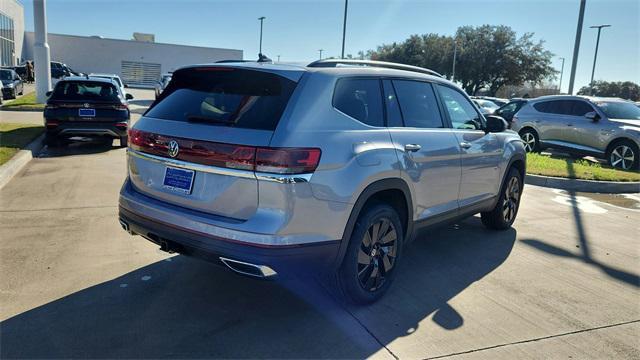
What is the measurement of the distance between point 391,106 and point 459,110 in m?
1.32

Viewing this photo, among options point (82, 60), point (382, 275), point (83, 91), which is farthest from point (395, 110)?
point (82, 60)

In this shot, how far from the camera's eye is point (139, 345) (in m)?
3.14

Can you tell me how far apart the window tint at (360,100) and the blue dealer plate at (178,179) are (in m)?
1.12

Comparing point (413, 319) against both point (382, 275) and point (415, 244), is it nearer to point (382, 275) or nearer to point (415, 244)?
point (382, 275)

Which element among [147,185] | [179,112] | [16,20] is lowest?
[147,185]

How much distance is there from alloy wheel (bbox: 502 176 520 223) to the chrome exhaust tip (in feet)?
12.6

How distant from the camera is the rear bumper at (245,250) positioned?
305 cm

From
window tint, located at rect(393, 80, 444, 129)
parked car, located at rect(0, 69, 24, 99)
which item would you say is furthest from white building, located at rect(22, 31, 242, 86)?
window tint, located at rect(393, 80, 444, 129)

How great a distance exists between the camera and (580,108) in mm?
12844

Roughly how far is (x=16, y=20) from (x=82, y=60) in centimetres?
698

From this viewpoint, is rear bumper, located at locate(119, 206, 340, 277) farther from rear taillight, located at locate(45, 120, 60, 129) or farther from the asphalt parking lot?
rear taillight, located at locate(45, 120, 60, 129)

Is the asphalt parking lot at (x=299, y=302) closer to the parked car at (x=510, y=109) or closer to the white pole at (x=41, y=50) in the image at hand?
the parked car at (x=510, y=109)

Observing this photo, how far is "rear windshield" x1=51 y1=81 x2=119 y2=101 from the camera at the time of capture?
10.1m

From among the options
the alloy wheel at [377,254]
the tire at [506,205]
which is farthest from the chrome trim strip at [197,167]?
the tire at [506,205]
